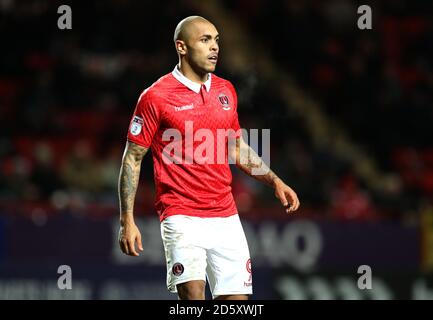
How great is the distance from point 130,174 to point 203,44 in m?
0.88

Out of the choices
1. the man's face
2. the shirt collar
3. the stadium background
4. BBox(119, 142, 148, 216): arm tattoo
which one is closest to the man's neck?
the shirt collar

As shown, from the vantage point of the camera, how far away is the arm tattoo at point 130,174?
236 inches

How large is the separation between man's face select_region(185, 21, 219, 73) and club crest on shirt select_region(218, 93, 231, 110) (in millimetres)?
246

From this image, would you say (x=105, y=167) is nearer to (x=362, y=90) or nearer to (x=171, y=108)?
(x=362, y=90)

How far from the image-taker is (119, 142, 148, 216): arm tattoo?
6000mm

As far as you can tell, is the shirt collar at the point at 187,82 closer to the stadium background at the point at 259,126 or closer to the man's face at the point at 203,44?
the man's face at the point at 203,44

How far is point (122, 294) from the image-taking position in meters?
10.5

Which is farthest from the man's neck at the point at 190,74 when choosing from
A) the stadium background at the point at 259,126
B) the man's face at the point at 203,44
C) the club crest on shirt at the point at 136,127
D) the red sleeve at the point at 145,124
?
the stadium background at the point at 259,126

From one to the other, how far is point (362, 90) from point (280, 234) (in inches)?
151

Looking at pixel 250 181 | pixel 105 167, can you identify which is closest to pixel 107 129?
pixel 105 167

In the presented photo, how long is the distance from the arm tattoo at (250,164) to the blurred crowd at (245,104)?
4628mm

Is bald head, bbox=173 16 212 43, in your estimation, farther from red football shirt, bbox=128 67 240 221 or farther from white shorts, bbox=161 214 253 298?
white shorts, bbox=161 214 253 298

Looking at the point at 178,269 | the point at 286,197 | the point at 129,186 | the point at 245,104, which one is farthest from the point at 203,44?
the point at 245,104

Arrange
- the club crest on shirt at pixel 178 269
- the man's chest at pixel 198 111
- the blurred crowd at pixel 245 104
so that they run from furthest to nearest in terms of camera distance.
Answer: the blurred crowd at pixel 245 104, the man's chest at pixel 198 111, the club crest on shirt at pixel 178 269
